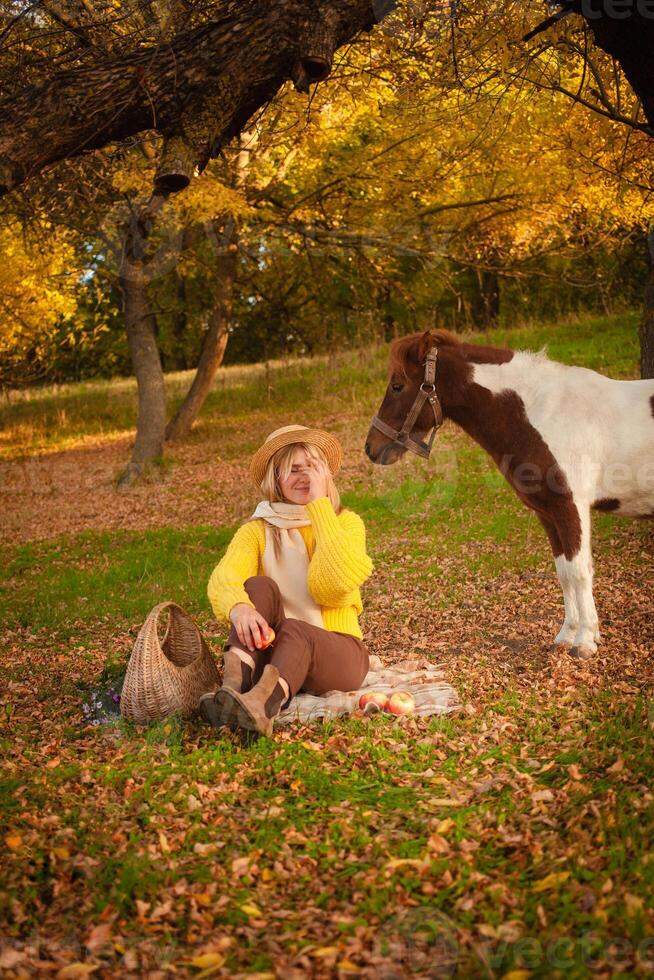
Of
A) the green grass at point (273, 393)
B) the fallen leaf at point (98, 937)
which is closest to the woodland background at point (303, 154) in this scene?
the green grass at point (273, 393)

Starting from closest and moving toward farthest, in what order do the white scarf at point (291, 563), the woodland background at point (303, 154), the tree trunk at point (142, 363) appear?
the woodland background at point (303, 154)
the white scarf at point (291, 563)
the tree trunk at point (142, 363)

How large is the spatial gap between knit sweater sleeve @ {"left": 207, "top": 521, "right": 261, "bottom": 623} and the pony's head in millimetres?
1138

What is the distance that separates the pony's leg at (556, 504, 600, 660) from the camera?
575 cm

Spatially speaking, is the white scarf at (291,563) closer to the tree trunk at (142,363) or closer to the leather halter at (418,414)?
the leather halter at (418,414)

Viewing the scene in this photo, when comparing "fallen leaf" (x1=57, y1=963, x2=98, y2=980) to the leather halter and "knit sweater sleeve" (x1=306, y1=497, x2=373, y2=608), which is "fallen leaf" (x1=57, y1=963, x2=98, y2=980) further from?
the leather halter

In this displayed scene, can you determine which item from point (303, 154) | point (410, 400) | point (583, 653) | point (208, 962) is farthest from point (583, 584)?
point (303, 154)

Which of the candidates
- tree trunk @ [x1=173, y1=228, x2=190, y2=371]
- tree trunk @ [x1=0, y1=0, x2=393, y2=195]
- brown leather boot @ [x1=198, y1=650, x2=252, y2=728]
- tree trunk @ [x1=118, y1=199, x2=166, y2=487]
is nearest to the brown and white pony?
tree trunk @ [x1=0, y1=0, x2=393, y2=195]

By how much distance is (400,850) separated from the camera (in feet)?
11.6

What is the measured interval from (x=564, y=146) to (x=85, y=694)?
7861 millimetres

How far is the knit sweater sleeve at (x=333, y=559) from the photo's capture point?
16.2 ft

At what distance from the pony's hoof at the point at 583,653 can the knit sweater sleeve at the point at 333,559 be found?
167cm

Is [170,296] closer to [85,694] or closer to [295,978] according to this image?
[85,694]

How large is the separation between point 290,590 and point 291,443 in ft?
2.86

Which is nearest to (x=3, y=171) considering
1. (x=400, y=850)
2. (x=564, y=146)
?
(x=400, y=850)
